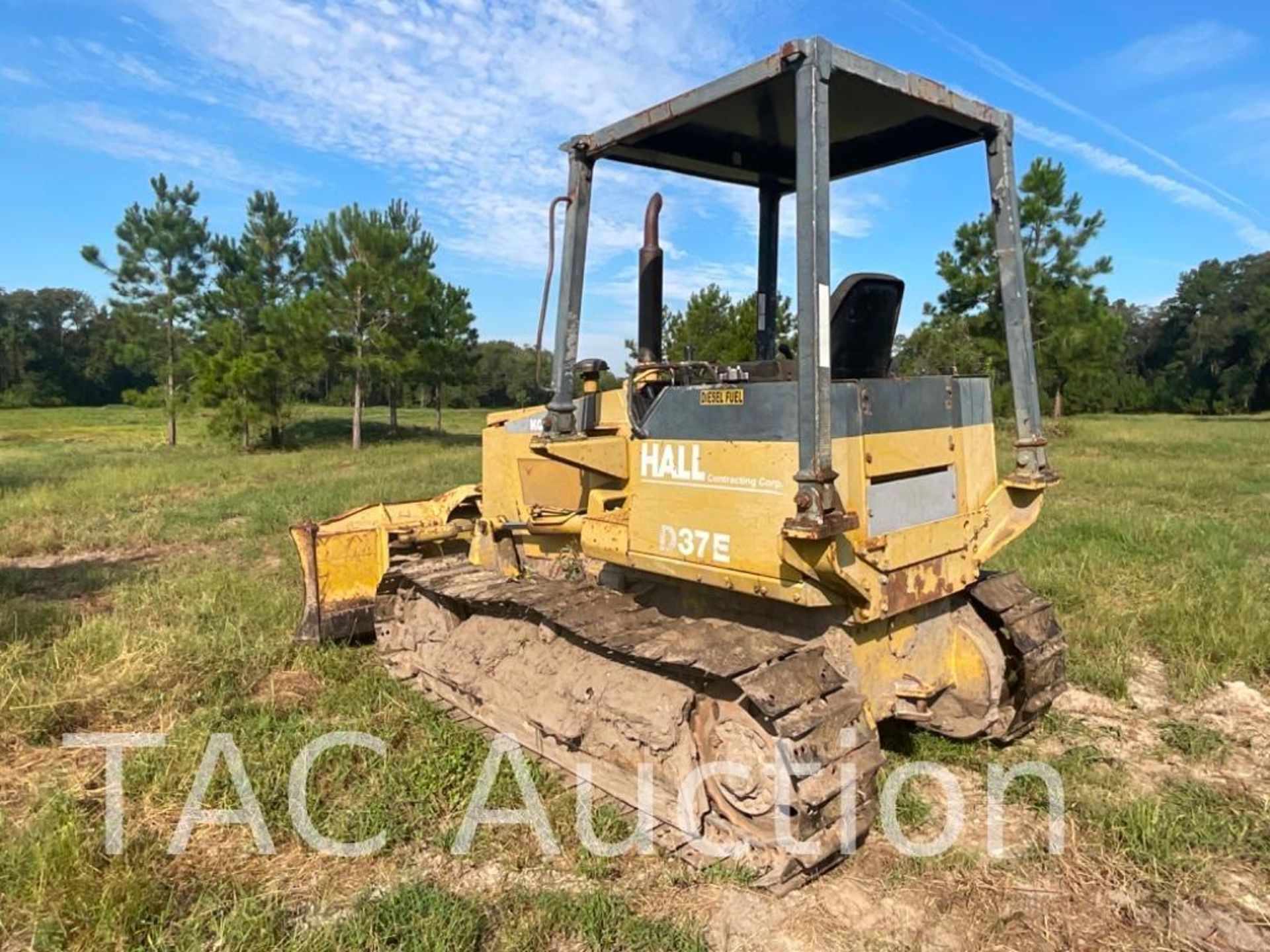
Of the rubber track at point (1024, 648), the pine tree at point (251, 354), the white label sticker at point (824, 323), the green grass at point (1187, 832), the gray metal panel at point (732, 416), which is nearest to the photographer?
the white label sticker at point (824, 323)

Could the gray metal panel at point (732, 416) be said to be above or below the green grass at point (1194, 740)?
above

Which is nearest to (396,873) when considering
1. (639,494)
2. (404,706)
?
(404,706)

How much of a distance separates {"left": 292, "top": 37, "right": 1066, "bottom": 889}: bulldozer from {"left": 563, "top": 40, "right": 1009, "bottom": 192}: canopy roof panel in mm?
18

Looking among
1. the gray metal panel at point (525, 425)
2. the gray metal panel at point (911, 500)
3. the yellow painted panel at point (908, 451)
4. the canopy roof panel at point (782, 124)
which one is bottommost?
the gray metal panel at point (911, 500)

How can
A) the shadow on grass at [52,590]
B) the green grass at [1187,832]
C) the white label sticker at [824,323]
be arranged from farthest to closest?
1. the shadow on grass at [52,590]
2. the green grass at [1187,832]
3. the white label sticker at [824,323]

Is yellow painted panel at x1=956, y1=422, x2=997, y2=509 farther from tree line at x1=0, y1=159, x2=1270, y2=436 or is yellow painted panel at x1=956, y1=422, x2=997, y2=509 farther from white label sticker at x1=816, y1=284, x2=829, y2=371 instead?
tree line at x1=0, y1=159, x2=1270, y2=436

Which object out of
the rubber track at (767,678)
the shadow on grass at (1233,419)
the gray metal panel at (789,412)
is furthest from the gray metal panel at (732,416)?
the shadow on grass at (1233,419)

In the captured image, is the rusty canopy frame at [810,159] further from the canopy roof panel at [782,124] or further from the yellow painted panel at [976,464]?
the yellow painted panel at [976,464]

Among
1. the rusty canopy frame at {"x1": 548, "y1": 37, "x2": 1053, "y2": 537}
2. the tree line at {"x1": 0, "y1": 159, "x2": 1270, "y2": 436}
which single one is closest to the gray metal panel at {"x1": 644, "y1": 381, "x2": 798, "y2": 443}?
the rusty canopy frame at {"x1": 548, "y1": 37, "x2": 1053, "y2": 537}

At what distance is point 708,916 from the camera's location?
130 inches

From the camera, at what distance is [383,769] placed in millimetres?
4395

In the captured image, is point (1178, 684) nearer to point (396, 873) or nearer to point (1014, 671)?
point (1014, 671)

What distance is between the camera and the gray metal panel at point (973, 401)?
4.32 meters

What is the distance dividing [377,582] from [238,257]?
34.7 m
